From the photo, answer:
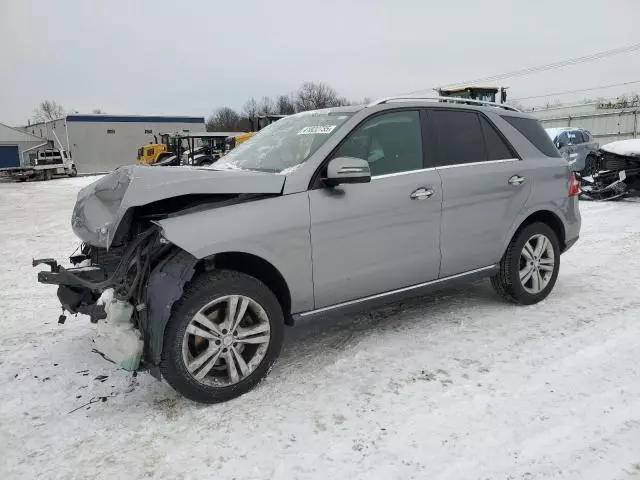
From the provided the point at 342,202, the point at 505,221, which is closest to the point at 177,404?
the point at 342,202

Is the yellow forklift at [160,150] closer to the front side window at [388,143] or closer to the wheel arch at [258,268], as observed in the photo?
the front side window at [388,143]

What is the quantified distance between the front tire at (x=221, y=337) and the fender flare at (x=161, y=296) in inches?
1.9

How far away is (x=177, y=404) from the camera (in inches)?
125

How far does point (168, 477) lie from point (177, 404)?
72 cm

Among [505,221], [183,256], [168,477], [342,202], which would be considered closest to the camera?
[168,477]

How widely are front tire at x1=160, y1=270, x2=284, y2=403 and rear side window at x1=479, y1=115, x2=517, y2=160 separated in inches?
96.3

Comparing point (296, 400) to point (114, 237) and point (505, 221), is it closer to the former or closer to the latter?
point (114, 237)

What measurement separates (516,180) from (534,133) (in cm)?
71

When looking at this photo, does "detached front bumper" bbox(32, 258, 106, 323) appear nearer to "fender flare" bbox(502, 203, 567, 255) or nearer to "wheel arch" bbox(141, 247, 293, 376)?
"wheel arch" bbox(141, 247, 293, 376)

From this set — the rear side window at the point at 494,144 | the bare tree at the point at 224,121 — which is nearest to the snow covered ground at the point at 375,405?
the rear side window at the point at 494,144

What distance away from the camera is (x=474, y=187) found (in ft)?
13.8

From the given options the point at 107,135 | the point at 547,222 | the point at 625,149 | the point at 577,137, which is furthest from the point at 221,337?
the point at 107,135

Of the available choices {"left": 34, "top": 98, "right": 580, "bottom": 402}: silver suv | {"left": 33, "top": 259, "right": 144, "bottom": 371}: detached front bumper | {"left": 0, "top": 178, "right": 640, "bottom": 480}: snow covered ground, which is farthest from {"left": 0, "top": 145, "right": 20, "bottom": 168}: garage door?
{"left": 33, "top": 259, "right": 144, "bottom": 371}: detached front bumper

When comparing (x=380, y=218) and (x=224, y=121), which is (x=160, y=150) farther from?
(x=224, y=121)
